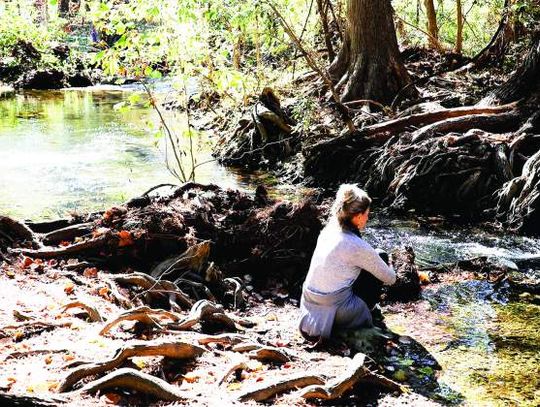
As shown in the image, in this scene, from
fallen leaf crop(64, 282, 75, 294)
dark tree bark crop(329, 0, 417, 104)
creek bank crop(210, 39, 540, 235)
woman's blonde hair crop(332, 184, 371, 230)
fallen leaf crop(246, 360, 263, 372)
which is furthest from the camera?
dark tree bark crop(329, 0, 417, 104)

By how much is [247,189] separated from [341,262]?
763 centimetres

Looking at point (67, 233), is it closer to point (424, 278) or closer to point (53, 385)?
point (53, 385)

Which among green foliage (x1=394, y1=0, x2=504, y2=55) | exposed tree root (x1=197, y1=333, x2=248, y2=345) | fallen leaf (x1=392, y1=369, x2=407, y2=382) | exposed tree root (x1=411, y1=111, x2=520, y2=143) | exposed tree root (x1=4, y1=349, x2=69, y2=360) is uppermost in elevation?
green foliage (x1=394, y1=0, x2=504, y2=55)

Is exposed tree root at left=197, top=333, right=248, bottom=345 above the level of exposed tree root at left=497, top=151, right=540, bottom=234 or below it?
below

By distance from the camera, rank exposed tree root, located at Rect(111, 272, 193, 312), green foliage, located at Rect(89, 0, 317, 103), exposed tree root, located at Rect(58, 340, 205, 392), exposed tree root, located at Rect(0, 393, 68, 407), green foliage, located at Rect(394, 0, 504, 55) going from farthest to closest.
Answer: green foliage, located at Rect(394, 0, 504, 55) < green foliage, located at Rect(89, 0, 317, 103) < exposed tree root, located at Rect(111, 272, 193, 312) < exposed tree root, located at Rect(58, 340, 205, 392) < exposed tree root, located at Rect(0, 393, 68, 407)

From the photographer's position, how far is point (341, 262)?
18.0 feet

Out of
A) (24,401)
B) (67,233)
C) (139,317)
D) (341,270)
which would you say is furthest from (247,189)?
(24,401)

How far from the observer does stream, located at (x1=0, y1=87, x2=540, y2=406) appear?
17.2 ft

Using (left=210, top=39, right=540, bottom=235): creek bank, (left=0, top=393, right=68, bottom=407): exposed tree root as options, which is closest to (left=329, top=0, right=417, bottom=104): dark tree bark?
(left=210, top=39, right=540, bottom=235): creek bank

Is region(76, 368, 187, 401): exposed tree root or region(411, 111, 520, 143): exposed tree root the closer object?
region(76, 368, 187, 401): exposed tree root

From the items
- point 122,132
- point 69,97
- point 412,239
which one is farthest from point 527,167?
point 69,97

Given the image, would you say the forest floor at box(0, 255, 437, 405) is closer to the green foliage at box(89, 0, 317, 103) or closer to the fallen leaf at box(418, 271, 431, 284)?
the fallen leaf at box(418, 271, 431, 284)

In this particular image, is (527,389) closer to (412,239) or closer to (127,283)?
(127,283)

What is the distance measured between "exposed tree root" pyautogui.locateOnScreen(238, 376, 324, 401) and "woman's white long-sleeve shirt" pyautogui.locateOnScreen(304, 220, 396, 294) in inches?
46.5
